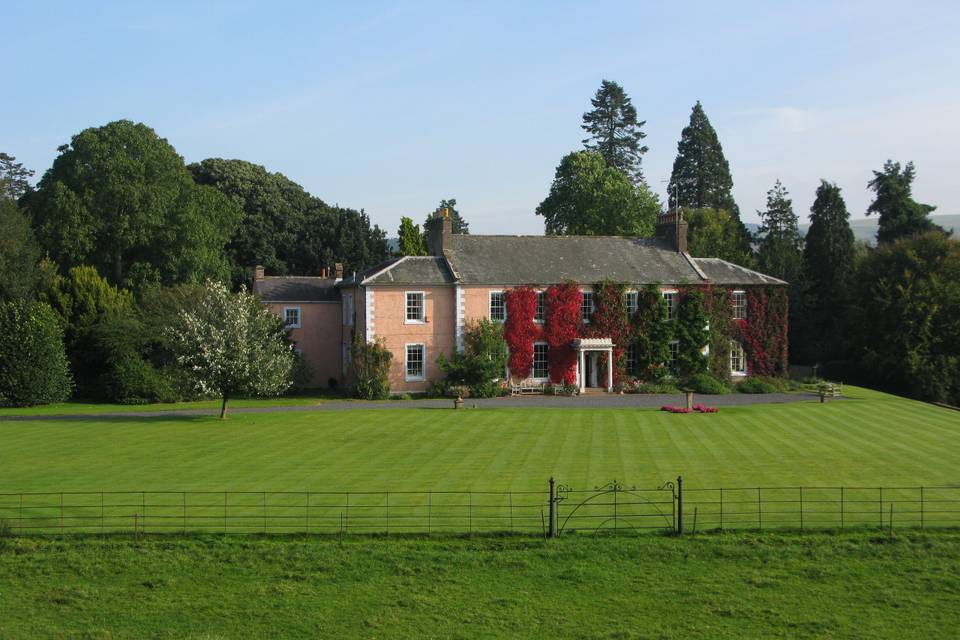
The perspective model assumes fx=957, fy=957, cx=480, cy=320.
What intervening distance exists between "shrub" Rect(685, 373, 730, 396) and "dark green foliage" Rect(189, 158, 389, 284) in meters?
32.5

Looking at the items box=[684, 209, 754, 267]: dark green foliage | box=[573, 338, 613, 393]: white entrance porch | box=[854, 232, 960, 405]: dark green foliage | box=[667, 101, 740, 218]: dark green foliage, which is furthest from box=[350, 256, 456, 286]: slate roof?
box=[667, 101, 740, 218]: dark green foliage

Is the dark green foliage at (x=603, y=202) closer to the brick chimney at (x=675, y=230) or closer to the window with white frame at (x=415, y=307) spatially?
the brick chimney at (x=675, y=230)

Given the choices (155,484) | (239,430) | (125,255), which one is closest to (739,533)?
(155,484)

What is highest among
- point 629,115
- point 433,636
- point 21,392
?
point 629,115

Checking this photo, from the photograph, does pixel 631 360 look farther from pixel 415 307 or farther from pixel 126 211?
pixel 126 211

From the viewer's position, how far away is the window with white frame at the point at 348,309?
54.5m

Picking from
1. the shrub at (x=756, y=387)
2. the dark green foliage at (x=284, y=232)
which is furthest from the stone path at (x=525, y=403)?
the dark green foliage at (x=284, y=232)

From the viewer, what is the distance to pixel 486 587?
20.0 m

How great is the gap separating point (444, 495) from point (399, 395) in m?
24.6

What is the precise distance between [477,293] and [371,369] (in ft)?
23.2

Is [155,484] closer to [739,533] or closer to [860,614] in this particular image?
[739,533]

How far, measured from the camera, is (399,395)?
5031 cm

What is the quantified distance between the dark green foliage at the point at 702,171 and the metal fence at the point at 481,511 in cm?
7510

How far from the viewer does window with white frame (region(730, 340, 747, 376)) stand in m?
55.4
